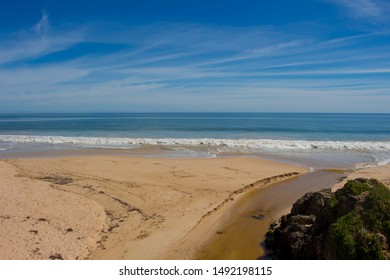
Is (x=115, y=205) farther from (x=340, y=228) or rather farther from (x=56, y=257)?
(x=340, y=228)

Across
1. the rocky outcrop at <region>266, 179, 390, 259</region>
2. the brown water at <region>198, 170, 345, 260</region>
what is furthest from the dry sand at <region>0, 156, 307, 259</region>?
the rocky outcrop at <region>266, 179, 390, 259</region>

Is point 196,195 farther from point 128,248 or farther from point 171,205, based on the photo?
point 128,248

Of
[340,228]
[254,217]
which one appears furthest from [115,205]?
[340,228]

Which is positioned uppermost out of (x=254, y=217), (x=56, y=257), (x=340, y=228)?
(x=340, y=228)

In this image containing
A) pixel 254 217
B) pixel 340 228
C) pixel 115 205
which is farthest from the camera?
pixel 115 205

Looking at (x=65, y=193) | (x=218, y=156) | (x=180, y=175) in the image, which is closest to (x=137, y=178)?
(x=180, y=175)

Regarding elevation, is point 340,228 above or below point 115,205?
above

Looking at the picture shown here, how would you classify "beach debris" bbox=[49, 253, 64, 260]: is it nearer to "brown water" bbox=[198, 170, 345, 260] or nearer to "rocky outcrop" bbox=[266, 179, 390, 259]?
"brown water" bbox=[198, 170, 345, 260]

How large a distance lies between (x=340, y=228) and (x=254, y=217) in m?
4.06

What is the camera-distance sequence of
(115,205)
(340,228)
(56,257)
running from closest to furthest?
(340,228)
(56,257)
(115,205)

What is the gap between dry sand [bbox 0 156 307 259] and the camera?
22.5ft

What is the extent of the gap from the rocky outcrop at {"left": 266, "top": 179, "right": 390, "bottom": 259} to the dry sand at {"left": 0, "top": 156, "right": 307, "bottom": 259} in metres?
2.00

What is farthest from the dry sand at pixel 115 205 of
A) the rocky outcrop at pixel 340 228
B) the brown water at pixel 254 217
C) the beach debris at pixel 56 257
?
the rocky outcrop at pixel 340 228

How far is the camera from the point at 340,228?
5.00m
